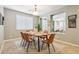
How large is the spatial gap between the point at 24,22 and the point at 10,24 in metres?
0.29

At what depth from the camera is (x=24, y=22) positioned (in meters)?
2.13

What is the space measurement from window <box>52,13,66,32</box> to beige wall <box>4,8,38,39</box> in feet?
2.35

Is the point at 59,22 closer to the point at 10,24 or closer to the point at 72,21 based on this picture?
the point at 72,21

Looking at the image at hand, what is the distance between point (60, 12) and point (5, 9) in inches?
45.7

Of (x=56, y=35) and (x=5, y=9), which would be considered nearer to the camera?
(x=5, y=9)

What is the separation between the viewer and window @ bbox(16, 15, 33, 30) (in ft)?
6.87

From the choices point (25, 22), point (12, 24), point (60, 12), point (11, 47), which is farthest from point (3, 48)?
point (60, 12)

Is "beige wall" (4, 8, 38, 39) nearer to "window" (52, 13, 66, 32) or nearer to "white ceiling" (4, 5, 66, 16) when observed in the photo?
"white ceiling" (4, 5, 66, 16)

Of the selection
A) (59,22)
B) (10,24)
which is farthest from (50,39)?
(10,24)
